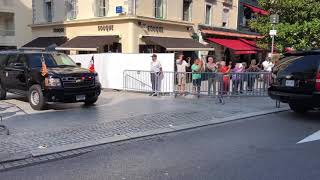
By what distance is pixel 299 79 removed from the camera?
10773mm

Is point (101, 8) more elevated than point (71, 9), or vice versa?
point (71, 9)

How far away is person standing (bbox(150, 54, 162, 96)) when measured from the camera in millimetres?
15180

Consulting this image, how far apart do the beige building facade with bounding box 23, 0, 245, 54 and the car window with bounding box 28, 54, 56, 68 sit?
979 centimetres

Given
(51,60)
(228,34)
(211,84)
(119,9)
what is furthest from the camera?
(228,34)

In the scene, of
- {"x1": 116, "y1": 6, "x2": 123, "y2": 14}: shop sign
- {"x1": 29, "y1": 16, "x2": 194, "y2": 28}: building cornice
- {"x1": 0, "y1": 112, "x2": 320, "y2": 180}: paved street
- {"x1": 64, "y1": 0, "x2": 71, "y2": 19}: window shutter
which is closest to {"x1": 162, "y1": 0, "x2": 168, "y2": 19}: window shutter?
{"x1": 29, "y1": 16, "x2": 194, "y2": 28}: building cornice

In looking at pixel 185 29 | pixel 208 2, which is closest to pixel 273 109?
pixel 185 29

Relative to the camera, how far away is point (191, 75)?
1446 centimetres

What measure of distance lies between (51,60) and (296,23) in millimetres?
14990

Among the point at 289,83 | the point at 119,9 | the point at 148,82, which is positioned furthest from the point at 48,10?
the point at 289,83

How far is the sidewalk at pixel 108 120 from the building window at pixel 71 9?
11796mm

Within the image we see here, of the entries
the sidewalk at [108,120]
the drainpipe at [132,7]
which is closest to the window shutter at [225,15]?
the drainpipe at [132,7]

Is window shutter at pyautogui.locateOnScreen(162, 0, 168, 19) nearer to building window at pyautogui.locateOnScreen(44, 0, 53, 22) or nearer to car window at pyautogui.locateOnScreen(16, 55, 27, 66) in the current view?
building window at pyautogui.locateOnScreen(44, 0, 53, 22)

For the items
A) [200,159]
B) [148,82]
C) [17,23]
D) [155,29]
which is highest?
[17,23]

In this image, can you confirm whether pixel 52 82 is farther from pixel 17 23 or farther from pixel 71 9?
pixel 17 23
